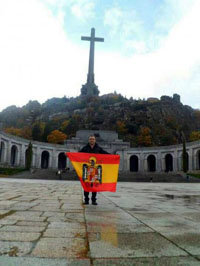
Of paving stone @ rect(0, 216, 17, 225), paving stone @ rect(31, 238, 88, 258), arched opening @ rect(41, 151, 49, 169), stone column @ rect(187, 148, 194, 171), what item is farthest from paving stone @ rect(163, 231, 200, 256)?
arched opening @ rect(41, 151, 49, 169)

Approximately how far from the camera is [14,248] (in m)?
2.52

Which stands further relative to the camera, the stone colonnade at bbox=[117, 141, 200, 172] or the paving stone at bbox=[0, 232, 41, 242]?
the stone colonnade at bbox=[117, 141, 200, 172]

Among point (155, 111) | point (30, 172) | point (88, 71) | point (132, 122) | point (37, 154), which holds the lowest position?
point (30, 172)

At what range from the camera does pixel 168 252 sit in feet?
8.16

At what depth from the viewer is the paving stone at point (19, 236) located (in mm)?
2869

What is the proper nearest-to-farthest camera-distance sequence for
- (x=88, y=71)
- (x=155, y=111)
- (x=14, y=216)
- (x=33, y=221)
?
(x=33, y=221)
(x=14, y=216)
(x=88, y=71)
(x=155, y=111)

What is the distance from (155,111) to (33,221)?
372ft

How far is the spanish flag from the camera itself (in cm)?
691

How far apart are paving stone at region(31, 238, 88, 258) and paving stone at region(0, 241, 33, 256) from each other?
0.09 metres

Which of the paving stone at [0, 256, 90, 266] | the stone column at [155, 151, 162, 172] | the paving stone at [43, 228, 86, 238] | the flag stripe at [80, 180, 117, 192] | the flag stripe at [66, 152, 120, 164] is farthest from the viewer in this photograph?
the stone column at [155, 151, 162, 172]

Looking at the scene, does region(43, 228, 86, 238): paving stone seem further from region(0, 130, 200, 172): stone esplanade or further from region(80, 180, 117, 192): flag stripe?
region(0, 130, 200, 172): stone esplanade

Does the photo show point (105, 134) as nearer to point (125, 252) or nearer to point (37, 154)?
point (37, 154)

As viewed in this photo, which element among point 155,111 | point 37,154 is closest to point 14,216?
point 37,154

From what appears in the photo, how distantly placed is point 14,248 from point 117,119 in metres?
103
